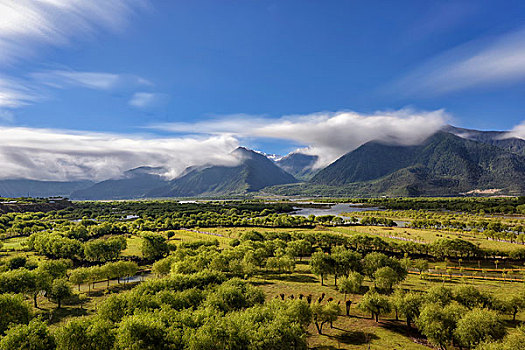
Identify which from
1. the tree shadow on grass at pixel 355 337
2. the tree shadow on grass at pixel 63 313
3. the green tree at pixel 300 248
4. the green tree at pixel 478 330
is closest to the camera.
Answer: the green tree at pixel 478 330

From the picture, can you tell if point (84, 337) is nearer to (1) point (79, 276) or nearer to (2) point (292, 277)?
(1) point (79, 276)

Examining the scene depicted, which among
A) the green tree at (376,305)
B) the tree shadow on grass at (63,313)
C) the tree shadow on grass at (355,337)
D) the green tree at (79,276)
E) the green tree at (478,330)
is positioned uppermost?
the green tree at (478,330)

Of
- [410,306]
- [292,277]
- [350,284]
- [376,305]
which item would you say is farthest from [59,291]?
[410,306]

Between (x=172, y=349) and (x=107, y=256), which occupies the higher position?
(x=172, y=349)

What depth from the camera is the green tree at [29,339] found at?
30.7 meters

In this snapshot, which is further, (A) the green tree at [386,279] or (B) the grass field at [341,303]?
(A) the green tree at [386,279]

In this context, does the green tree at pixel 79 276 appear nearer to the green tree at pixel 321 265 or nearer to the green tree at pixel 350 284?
A: the green tree at pixel 321 265

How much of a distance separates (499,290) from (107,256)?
124658 mm

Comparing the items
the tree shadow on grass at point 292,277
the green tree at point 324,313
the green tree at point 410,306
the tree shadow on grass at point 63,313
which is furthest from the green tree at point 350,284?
the tree shadow on grass at point 63,313

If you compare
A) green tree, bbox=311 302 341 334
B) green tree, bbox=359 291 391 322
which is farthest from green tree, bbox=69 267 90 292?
green tree, bbox=359 291 391 322

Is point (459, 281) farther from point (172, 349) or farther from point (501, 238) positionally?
point (501, 238)

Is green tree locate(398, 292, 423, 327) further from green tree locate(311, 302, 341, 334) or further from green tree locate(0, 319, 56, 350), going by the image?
green tree locate(0, 319, 56, 350)

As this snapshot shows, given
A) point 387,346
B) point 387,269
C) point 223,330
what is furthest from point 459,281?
point 223,330

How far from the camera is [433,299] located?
47.0m
